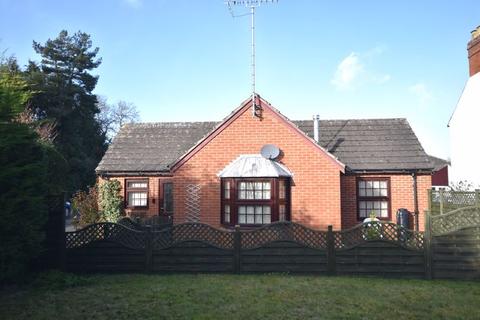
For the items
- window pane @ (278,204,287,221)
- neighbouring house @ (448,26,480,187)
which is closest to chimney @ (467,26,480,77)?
neighbouring house @ (448,26,480,187)

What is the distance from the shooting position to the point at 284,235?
9797mm

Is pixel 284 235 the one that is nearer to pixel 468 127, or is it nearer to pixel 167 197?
pixel 167 197

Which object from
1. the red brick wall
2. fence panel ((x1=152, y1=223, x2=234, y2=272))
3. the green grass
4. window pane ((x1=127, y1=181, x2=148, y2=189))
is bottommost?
the green grass

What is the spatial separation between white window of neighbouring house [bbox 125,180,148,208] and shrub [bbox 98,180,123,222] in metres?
0.37

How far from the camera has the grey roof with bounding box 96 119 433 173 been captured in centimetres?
1588

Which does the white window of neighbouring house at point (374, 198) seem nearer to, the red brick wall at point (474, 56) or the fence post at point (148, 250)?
the fence post at point (148, 250)

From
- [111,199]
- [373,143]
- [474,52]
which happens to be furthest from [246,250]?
[474,52]

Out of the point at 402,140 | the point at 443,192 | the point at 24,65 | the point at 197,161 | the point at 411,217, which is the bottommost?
the point at 411,217

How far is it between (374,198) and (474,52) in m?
13.4

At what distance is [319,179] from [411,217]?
4536 mm

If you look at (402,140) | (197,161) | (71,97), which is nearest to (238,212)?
(197,161)

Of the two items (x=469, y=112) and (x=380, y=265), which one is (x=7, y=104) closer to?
(x=380, y=265)

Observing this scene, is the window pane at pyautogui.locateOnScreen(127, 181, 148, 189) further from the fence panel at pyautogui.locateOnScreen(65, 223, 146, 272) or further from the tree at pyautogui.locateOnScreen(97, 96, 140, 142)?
the tree at pyautogui.locateOnScreen(97, 96, 140, 142)

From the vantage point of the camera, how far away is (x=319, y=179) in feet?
46.8
